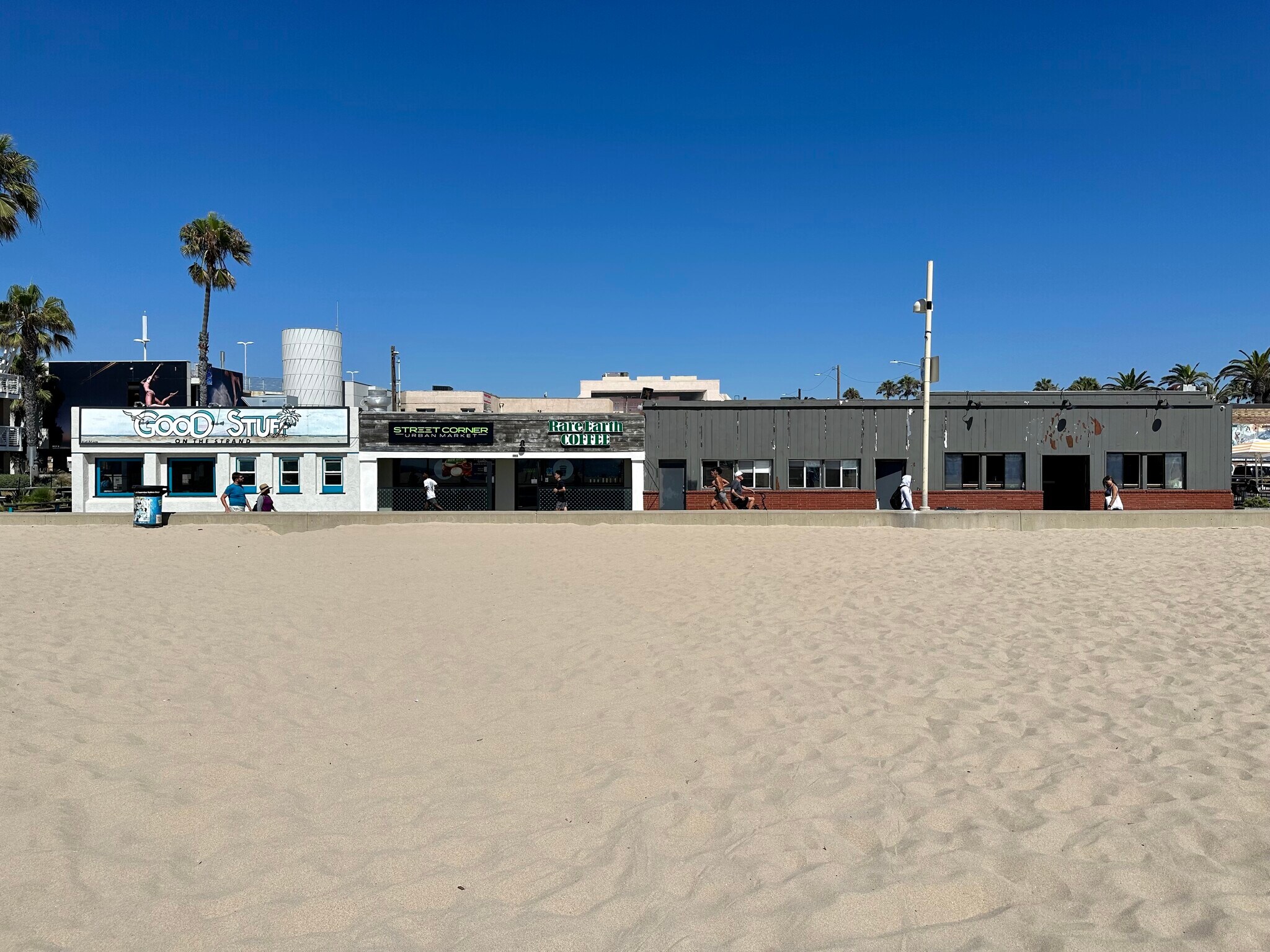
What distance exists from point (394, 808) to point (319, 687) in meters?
2.70

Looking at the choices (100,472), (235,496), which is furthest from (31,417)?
(235,496)

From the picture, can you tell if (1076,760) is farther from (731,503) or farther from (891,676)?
(731,503)

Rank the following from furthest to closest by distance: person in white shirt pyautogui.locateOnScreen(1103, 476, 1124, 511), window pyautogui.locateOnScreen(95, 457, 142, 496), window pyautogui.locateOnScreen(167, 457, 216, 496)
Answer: window pyautogui.locateOnScreen(167, 457, 216, 496)
window pyautogui.locateOnScreen(95, 457, 142, 496)
person in white shirt pyautogui.locateOnScreen(1103, 476, 1124, 511)

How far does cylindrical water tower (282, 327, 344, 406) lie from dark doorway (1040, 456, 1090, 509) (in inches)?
1930

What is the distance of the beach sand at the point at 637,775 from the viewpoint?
3.29 m

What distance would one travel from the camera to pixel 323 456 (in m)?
33.1

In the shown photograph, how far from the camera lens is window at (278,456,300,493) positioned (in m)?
33.1

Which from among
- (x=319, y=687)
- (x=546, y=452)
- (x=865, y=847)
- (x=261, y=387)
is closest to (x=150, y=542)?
(x=319, y=687)

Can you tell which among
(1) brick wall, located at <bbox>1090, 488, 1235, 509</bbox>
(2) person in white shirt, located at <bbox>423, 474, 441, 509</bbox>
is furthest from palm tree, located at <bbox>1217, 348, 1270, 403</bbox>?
(2) person in white shirt, located at <bbox>423, 474, 441, 509</bbox>

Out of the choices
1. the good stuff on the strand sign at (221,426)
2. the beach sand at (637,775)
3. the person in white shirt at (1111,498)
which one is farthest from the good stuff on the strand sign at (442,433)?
the person in white shirt at (1111,498)

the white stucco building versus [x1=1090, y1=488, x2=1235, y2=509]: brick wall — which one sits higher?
the white stucco building

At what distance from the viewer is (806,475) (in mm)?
31188

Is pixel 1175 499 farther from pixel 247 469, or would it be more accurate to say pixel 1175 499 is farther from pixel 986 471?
pixel 247 469

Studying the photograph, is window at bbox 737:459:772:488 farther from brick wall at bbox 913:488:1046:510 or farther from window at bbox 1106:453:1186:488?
window at bbox 1106:453:1186:488
